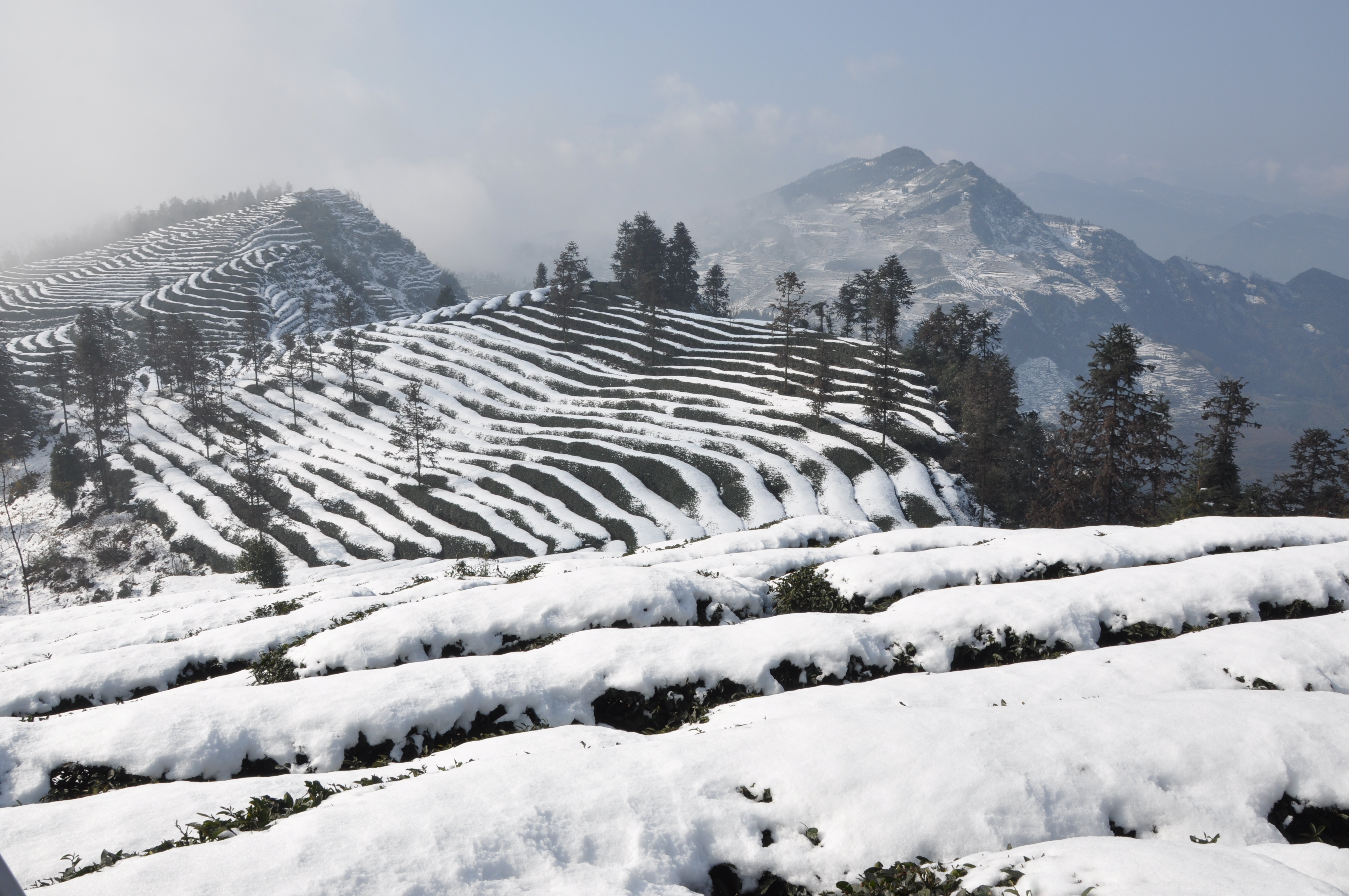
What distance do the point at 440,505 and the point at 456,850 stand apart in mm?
58725

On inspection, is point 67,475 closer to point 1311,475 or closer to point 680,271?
point 680,271

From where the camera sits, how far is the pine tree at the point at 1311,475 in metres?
44.8

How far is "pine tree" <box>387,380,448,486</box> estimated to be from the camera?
6588 cm

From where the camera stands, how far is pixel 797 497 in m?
57.3

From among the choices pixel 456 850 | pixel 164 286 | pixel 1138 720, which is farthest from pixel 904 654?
pixel 164 286

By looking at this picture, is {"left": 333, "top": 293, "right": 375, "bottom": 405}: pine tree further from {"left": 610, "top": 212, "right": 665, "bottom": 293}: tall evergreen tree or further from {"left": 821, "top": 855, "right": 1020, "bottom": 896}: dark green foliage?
{"left": 821, "top": 855, "right": 1020, "bottom": 896}: dark green foliage

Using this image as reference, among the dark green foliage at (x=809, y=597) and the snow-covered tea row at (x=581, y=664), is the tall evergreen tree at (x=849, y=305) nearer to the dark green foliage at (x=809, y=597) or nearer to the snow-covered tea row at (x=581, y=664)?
the dark green foliage at (x=809, y=597)

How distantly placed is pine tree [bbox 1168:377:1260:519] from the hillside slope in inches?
730

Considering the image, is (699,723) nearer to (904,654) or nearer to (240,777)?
(904,654)

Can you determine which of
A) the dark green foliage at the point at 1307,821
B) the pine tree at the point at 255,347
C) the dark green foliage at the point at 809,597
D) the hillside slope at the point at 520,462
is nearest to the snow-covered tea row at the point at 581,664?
the dark green foliage at the point at 809,597

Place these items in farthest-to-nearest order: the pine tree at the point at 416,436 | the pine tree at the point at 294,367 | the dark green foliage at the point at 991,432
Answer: the pine tree at the point at 294,367
the pine tree at the point at 416,436
the dark green foliage at the point at 991,432

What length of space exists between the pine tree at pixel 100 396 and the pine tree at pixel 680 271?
91614 mm

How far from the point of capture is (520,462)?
223ft

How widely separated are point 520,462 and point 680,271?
79318 mm
